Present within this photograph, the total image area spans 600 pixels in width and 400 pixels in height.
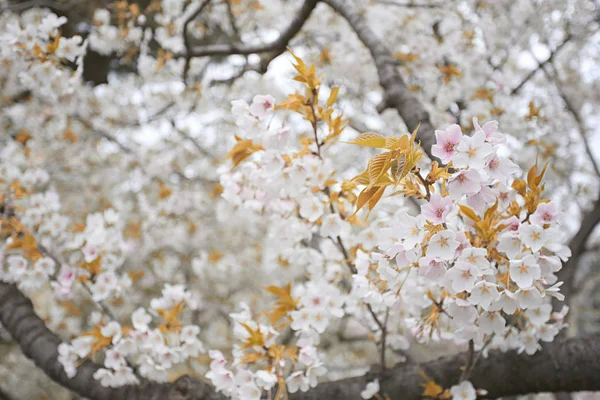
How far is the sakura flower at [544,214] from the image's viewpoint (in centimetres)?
95

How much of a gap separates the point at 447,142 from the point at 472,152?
0.18ft

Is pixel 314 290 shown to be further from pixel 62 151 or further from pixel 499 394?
pixel 62 151

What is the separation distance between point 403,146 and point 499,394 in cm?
104

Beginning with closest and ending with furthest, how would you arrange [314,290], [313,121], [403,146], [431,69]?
[403,146], [313,121], [314,290], [431,69]

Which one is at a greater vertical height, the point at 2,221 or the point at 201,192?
the point at 2,221

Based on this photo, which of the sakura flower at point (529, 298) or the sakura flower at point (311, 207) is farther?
the sakura flower at point (311, 207)

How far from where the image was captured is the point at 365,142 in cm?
86

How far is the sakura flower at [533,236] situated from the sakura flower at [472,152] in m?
0.17

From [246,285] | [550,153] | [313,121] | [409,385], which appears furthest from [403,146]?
[246,285]

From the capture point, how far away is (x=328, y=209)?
146 cm

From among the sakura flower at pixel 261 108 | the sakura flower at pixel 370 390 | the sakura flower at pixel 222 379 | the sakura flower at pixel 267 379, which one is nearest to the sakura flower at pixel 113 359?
the sakura flower at pixel 222 379

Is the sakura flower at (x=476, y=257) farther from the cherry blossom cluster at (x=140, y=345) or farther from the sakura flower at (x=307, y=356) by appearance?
the cherry blossom cluster at (x=140, y=345)

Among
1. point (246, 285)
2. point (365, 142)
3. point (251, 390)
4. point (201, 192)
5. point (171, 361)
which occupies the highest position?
point (365, 142)

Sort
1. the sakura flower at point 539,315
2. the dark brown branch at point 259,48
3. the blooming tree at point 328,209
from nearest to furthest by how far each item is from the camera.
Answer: the blooming tree at point 328,209, the sakura flower at point 539,315, the dark brown branch at point 259,48
